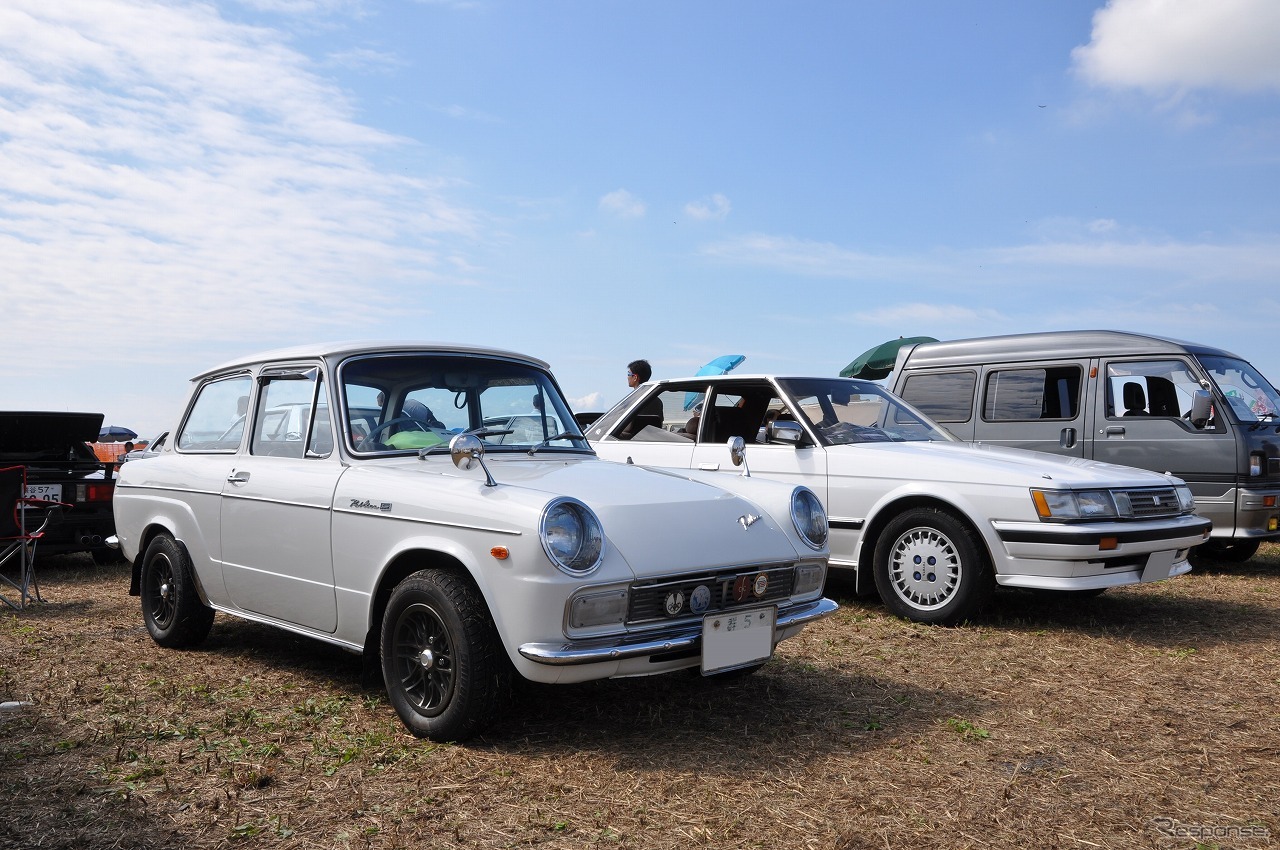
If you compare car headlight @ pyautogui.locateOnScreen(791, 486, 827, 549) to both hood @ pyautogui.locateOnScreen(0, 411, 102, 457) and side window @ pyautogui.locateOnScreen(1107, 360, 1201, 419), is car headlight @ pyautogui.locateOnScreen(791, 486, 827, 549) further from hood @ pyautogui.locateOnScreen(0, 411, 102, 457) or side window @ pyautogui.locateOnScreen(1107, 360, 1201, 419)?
hood @ pyautogui.locateOnScreen(0, 411, 102, 457)

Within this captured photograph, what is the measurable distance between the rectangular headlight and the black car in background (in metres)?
7.45

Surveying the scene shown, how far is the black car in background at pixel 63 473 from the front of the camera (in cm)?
966

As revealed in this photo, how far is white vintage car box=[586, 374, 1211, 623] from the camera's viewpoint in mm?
6266

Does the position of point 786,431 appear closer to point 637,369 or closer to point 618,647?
point 618,647

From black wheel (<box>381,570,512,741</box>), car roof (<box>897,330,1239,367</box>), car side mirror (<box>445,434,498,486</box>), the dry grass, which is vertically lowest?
the dry grass

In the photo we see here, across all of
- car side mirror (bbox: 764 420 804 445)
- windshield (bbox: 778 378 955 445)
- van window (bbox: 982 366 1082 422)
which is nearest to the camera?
car side mirror (bbox: 764 420 804 445)

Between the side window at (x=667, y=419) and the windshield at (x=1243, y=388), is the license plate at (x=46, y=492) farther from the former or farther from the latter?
the windshield at (x=1243, y=388)

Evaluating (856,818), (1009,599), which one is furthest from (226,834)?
(1009,599)

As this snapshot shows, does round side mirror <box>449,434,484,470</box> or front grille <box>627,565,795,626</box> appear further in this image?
round side mirror <box>449,434,484,470</box>

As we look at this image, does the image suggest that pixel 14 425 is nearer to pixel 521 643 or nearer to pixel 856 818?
pixel 521 643

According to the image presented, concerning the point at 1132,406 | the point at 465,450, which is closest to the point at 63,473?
the point at 465,450

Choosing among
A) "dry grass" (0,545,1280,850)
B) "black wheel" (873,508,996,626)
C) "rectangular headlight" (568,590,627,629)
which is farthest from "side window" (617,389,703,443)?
"rectangular headlight" (568,590,627,629)

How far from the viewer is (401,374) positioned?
5.23 m

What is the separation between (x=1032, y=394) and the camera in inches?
390
